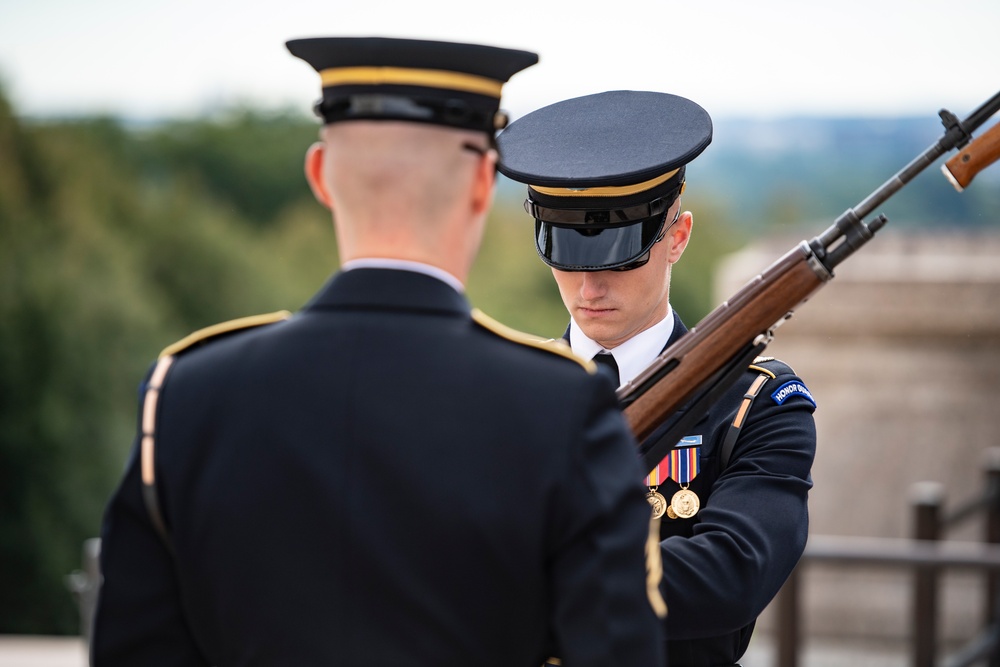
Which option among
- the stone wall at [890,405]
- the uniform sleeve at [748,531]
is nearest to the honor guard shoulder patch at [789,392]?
the uniform sleeve at [748,531]

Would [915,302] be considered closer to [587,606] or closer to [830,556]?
[830,556]

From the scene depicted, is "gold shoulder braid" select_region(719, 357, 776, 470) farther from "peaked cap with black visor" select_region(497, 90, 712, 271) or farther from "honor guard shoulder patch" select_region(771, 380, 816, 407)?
"peaked cap with black visor" select_region(497, 90, 712, 271)

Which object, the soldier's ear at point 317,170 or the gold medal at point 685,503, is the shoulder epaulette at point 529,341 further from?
the gold medal at point 685,503

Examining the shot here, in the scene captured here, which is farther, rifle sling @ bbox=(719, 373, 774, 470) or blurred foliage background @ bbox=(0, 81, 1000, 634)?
blurred foliage background @ bbox=(0, 81, 1000, 634)

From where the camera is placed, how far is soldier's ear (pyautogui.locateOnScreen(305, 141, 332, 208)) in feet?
6.23

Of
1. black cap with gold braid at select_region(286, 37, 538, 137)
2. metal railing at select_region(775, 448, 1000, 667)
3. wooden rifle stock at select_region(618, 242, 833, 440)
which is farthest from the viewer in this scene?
metal railing at select_region(775, 448, 1000, 667)

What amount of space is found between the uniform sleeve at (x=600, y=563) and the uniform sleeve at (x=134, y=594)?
0.60m

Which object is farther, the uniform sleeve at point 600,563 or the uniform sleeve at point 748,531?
the uniform sleeve at point 748,531

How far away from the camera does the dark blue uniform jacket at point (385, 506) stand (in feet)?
5.64

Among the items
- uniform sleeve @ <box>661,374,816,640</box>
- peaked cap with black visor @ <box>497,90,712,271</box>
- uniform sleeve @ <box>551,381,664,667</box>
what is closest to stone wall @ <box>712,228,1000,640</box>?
peaked cap with black visor @ <box>497,90,712,271</box>

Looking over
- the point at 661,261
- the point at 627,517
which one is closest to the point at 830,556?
the point at 661,261

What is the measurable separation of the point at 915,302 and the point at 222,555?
7.14m

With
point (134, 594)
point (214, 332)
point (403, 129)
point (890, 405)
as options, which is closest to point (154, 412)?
point (214, 332)

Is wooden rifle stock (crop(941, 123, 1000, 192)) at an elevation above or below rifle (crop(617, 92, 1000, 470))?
above
